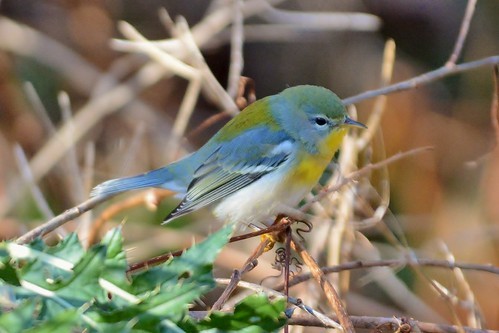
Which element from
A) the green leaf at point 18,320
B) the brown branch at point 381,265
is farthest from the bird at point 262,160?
the green leaf at point 18,320

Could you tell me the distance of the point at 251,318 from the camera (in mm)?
1342

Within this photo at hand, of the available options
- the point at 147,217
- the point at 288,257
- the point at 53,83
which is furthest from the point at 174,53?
the point at 288,257

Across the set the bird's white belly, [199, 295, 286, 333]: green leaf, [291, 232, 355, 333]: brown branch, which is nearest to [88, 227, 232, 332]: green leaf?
[199, 295, 286, 333]: green leaf

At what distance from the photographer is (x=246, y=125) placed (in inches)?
124

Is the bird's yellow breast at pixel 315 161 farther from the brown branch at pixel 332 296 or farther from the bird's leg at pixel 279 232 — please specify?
the brown branch at pixel 332 296

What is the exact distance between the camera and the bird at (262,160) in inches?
118

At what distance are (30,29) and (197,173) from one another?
234 cm

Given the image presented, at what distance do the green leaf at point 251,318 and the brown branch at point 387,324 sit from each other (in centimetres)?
30

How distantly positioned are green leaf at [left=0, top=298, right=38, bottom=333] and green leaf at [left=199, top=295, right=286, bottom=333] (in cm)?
29

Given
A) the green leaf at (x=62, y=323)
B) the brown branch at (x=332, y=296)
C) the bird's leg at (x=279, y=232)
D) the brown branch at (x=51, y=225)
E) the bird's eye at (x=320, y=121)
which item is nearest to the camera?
the green leaf at (x=62, y=323)

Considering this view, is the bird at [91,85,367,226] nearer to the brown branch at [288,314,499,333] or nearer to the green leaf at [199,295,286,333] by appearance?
the brown branch at [288,314,499,333]

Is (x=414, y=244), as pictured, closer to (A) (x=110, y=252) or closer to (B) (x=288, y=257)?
(B) (x=288, y=257)

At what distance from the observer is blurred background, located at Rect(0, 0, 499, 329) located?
4.29m

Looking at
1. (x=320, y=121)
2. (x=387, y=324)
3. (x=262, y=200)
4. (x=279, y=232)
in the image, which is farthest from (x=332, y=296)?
(x=320, y=121)
